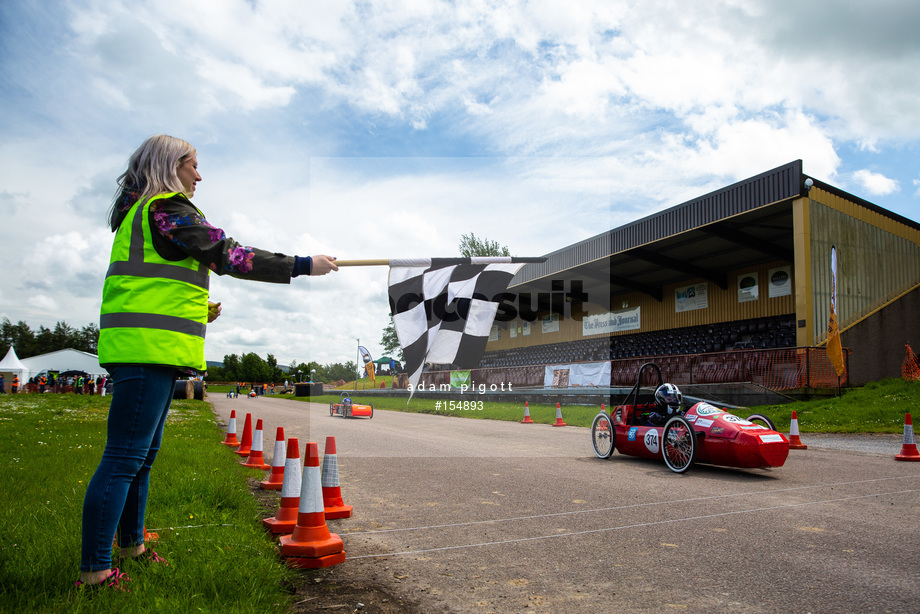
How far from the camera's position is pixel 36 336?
440 ft

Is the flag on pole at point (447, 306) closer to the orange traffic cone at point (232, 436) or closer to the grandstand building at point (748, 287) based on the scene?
the orange traffic cone at point (232, 436)

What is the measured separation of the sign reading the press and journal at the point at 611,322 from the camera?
1400 inches

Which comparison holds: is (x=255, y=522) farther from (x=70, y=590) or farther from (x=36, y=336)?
(x=36, y=336)

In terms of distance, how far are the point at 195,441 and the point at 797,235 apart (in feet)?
63.6

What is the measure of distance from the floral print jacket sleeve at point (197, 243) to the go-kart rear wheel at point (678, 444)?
6.15m

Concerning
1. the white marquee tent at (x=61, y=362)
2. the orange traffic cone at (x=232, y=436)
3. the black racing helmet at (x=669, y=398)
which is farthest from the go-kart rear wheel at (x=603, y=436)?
the white marquee tent at (x=61, y=362)

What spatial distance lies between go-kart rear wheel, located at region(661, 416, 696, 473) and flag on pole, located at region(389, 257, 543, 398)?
11.4 ft

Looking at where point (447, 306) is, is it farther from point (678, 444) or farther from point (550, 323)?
point (550, 323)

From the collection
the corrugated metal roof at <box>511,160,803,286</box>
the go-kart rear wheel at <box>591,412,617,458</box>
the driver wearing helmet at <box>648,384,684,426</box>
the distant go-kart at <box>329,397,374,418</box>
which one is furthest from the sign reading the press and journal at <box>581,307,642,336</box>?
the driver wearing helmet at <box>648,384,684,426</box>

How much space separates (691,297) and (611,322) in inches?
258

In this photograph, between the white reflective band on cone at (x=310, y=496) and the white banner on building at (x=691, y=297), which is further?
the white banner on building at (x=691, y=297)

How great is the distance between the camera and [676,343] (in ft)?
101

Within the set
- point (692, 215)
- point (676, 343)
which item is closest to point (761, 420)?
point (692, 215)

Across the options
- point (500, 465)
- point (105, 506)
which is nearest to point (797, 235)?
point (500, 465)
